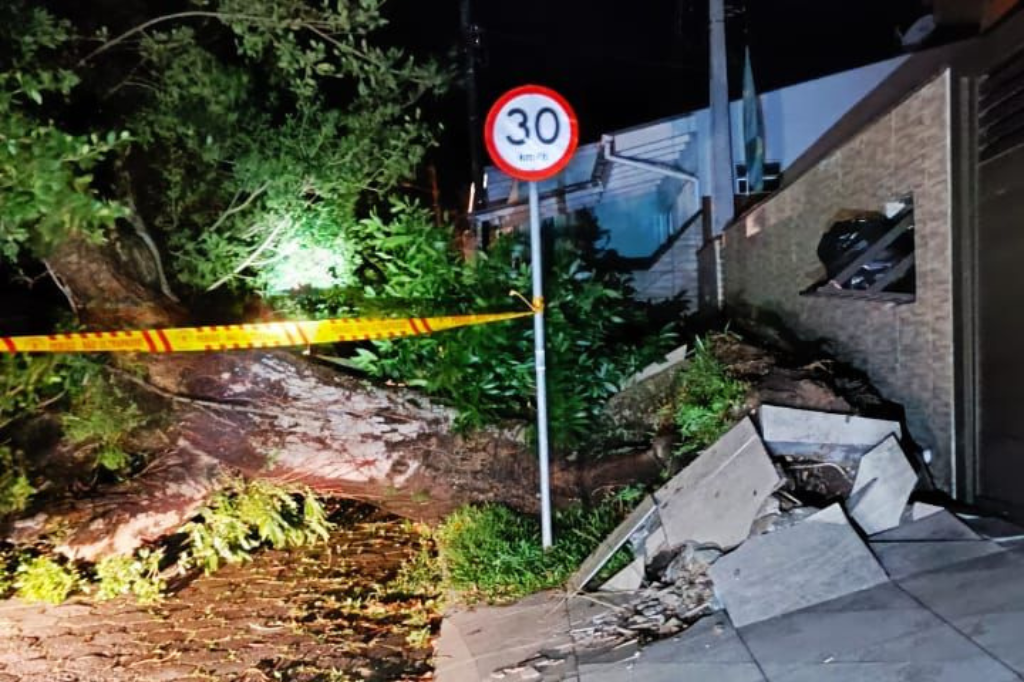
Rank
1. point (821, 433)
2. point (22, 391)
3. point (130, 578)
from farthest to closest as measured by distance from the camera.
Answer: point (22, 391) < point (130, 578) < point (821, 433)

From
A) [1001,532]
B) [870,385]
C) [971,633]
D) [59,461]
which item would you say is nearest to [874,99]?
[870,385]

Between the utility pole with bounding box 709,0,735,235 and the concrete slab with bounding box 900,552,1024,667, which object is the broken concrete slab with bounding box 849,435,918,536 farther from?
the utility pole with bounding box 709,0,735,235

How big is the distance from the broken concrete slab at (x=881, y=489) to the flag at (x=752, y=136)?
31.0 feet

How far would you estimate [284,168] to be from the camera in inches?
269

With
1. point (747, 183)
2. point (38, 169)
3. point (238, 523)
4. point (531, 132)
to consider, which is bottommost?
point (238, 523)

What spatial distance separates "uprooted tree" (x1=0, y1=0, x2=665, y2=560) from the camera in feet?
19.2

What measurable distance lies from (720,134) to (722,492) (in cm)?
909

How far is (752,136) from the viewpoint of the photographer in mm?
13312

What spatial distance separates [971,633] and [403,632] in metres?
3.19

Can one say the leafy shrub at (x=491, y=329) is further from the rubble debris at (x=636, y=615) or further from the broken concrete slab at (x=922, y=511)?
the broken concrete slab at (x=922, y=511)

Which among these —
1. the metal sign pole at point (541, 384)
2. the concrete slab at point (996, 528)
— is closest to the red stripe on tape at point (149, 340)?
the metal sign pole at point (541, 384)

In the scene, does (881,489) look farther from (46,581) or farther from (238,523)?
(46,581)

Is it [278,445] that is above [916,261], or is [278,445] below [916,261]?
below

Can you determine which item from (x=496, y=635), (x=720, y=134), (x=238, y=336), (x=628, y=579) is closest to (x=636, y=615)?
(x=628, y=579)
